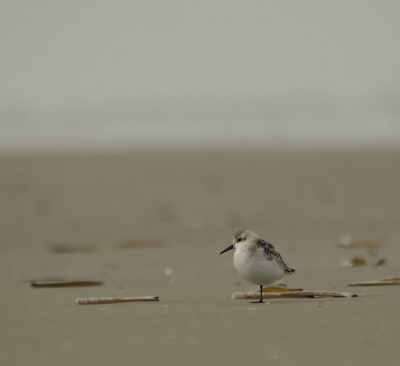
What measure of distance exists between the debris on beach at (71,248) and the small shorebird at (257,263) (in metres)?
3.73

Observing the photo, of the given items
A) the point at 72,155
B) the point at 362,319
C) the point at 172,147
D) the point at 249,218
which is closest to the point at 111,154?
the point at 72,155

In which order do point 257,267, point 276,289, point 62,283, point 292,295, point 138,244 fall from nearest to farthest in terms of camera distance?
point 292,295 < point 257,267 < point 276,289 < point 62,283 < point 138,244

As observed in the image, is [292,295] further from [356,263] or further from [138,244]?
[138,244]

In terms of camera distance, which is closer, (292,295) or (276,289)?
(292,295)

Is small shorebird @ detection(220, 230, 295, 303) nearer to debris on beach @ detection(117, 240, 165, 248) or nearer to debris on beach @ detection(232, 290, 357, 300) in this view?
debris on beach @ detection(232, 290, 357, 300)

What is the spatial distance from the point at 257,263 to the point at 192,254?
11.3 feet

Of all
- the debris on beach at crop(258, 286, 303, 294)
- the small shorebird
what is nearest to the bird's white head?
the small shorebird

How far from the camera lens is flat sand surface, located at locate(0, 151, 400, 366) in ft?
18.6

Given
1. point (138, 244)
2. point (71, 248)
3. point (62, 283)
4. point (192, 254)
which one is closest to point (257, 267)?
point (62, 283)

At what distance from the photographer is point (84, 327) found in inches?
249

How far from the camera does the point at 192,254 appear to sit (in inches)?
428

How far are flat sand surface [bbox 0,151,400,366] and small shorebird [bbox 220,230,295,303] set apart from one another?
27 centimetres

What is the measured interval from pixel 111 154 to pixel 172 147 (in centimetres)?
212

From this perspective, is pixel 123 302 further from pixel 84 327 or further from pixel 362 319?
→ pixel 362 319
